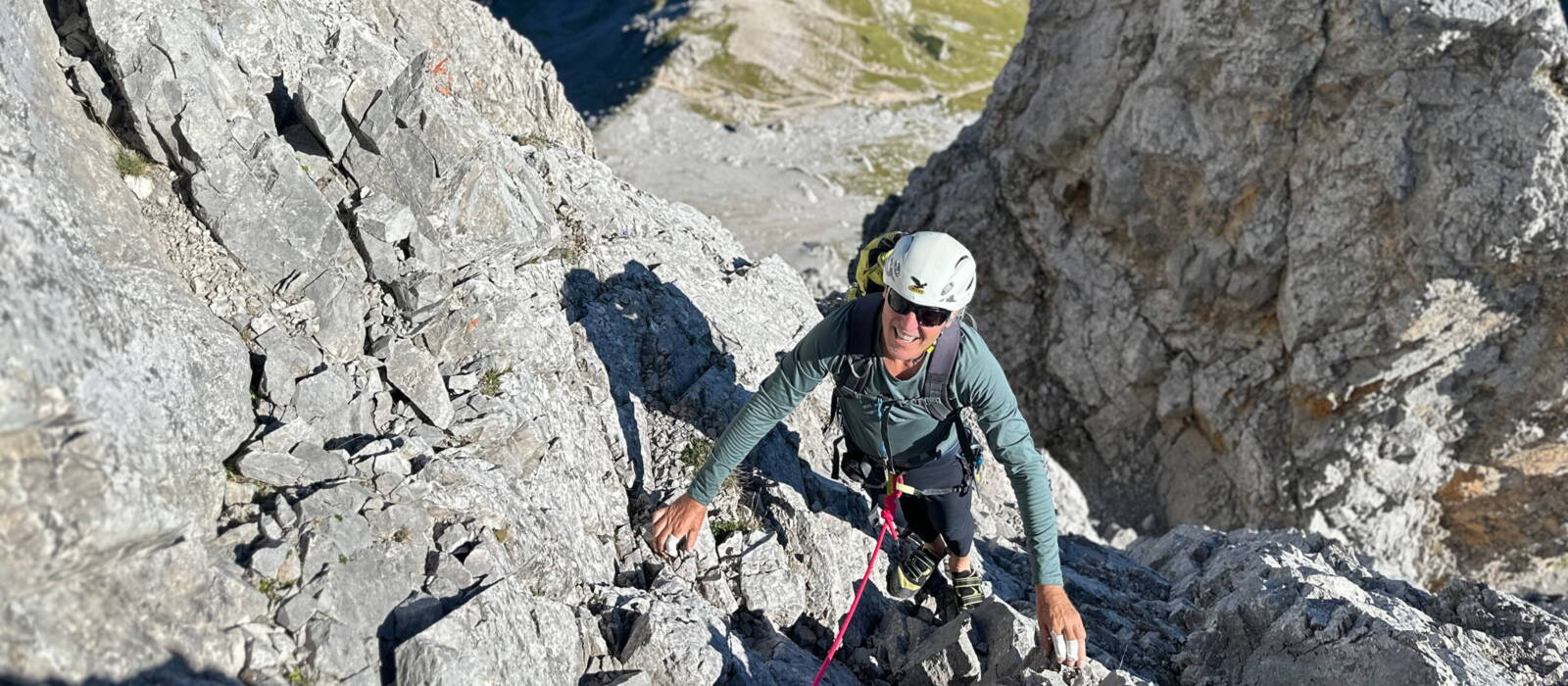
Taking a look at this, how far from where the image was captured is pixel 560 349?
10.2 m

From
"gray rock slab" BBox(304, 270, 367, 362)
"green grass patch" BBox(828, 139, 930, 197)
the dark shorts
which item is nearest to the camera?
"gray rock slab" BBox(304, 270, 367, 362)

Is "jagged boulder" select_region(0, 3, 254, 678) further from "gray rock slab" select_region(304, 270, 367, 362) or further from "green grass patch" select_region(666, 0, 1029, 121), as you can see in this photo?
"green grass patch" select_region(666, 0, 1029, 121)

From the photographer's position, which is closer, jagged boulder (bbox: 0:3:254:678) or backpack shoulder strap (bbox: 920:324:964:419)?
jagged boulder (bbox: 0:3:254:678)

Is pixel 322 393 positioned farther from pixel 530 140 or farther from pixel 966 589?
pixel 530 140

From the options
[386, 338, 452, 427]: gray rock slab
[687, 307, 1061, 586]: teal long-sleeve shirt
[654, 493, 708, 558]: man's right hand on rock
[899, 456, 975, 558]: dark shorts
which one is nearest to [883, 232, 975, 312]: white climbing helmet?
[687, 307, 1061, 586]: teal long-sleeve shirt

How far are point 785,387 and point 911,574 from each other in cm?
315

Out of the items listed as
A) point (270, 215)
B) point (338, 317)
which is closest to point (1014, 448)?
point (338, 317)

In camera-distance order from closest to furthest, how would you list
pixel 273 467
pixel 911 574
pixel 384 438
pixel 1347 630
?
pixel 273 467, pixel 384 438, pixel 1347 630, pixel 911 574

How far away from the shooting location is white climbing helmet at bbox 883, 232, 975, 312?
7848 mm

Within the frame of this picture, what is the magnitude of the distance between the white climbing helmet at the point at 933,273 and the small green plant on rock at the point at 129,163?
6670 mm

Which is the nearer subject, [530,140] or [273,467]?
[273,467]

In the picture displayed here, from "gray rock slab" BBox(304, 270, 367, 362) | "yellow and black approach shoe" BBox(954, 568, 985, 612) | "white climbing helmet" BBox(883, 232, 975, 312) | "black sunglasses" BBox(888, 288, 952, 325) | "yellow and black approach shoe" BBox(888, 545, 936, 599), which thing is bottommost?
"yellow and black approach shoe" BBox(888, 545, 936, 599)

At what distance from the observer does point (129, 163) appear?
7.84 metres

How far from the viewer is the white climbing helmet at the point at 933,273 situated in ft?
25.7
